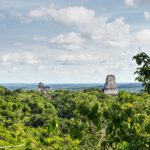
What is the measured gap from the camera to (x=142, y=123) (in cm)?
941

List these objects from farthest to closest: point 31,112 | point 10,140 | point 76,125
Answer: point 31,112 → point 10,140 → point 76,125

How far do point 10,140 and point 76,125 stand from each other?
54.2 metres

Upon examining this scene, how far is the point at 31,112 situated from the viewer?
122 m

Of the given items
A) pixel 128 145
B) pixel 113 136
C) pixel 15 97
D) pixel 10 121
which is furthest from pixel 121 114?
pixel 15 97

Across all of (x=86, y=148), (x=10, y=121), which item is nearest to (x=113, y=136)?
(x=86, y=148)

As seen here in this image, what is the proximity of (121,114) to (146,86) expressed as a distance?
3.87ft

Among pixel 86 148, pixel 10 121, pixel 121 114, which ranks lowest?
pixel 10 121

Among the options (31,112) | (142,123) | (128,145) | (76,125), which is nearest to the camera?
(128,145)

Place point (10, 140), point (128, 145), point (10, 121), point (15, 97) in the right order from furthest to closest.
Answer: point (15, 97)
point (10, 121)
point (10, 140)
point (128, 145)

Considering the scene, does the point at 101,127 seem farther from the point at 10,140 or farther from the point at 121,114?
the point at 10,140

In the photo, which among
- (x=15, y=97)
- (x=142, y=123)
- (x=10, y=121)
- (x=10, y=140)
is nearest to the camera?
(x=142, y=123)

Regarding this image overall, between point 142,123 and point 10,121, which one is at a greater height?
point 142,123

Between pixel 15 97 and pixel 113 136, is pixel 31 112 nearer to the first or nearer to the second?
pixel 15 97

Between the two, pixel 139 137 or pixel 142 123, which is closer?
pixel 139 137
